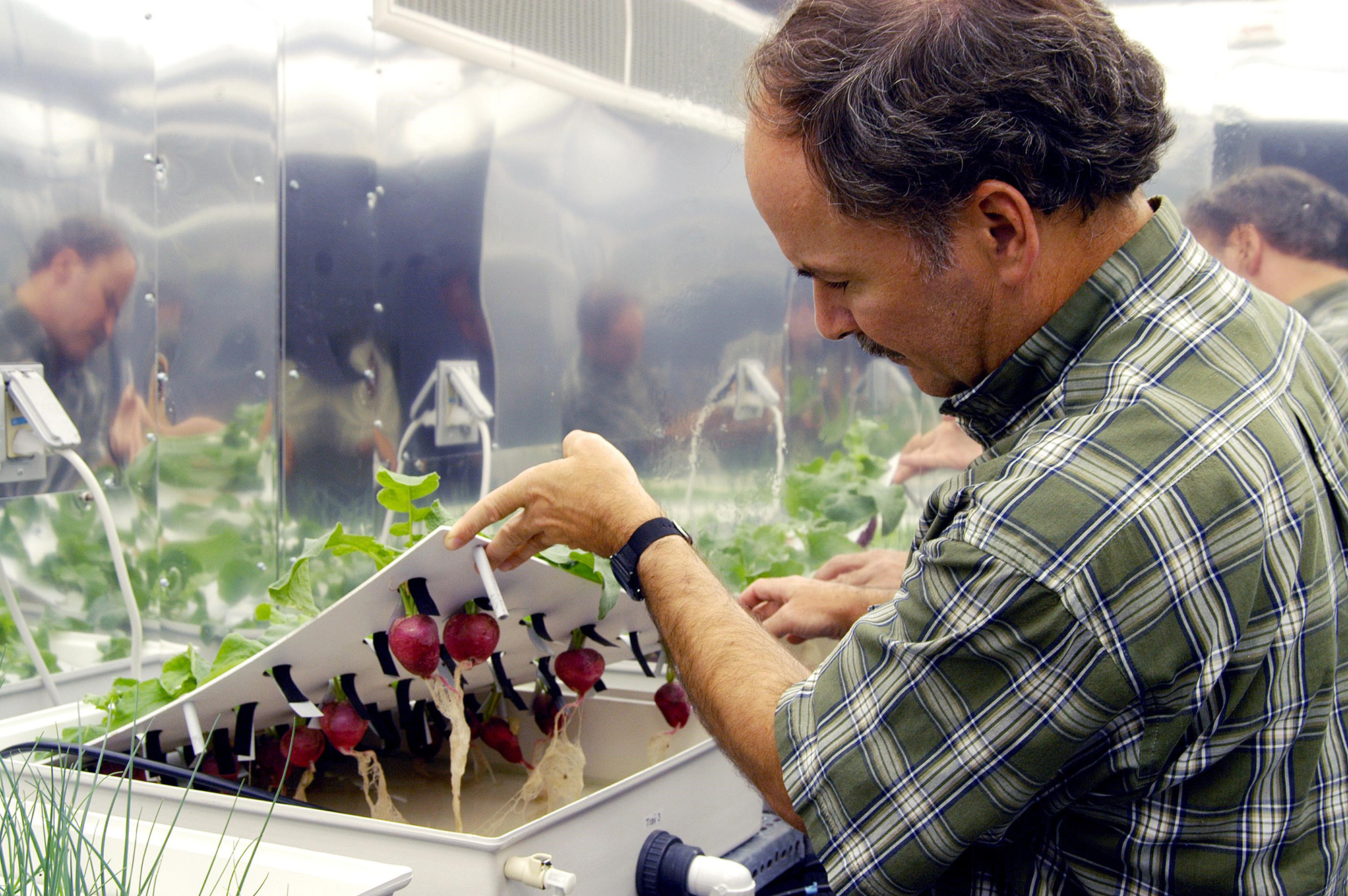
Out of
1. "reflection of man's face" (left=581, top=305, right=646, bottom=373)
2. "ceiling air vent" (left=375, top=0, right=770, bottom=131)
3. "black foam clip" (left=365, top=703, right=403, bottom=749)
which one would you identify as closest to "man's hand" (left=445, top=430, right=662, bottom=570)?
"black foam clip" (left=365, top=703, right=403, bottom=749)

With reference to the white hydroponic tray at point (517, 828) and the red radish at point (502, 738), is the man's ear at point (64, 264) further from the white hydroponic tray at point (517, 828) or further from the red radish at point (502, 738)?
the red radish at point (502, 738)

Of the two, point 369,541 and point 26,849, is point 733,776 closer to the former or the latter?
point 369,541

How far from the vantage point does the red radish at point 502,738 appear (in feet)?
3.51

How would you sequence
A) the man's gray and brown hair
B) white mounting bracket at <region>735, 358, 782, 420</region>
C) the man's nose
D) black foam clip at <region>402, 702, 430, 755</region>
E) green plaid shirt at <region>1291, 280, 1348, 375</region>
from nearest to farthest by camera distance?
the man's gray and brown hair, the man's nose, black foam clip at <region>402, 702, 430, 755</region>, green plaid shirt at <region>1291, 280, 1348, 375</region>, white mounting bracket at <region>735, 358, 782, 420</region>

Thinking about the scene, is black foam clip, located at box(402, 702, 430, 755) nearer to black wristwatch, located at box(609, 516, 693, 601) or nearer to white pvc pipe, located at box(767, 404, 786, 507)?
black wristwatch, located at box(609, 516, 693, 601)

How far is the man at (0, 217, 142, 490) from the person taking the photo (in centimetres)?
113

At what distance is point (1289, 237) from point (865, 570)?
4.45ft

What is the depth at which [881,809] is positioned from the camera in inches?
26.8

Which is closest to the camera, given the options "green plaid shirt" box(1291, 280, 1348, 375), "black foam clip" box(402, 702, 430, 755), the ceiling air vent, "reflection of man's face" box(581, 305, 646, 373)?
"black foam clip" box(402, 702, 430, 755)

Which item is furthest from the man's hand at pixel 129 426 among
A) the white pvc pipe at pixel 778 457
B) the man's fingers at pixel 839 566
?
the white pvc pipe at pixel 778 457

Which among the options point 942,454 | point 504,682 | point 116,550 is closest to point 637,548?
point 504,682

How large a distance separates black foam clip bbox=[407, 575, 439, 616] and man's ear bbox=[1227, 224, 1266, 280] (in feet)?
6.46

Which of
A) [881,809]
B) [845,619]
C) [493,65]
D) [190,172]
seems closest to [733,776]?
[845,619]

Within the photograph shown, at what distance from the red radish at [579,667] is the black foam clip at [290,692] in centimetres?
25
